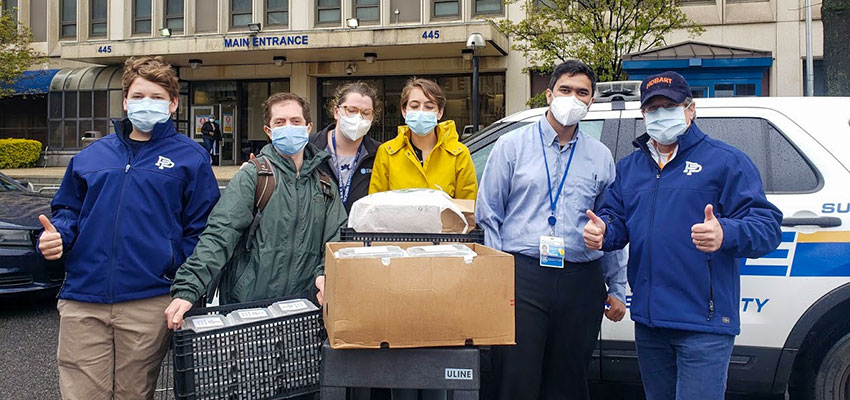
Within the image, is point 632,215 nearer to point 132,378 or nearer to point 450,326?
point 450,326

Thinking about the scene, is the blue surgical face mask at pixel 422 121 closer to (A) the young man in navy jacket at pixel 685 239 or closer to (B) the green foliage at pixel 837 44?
(A) the young man in navy jacket at pixel 685 239

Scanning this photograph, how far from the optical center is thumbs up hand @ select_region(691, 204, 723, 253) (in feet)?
8.18

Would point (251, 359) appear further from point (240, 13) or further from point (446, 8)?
point (240, 13)

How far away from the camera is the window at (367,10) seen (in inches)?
853

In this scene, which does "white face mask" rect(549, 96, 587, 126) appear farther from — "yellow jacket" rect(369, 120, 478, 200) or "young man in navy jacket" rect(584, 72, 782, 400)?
"yellow jacket" rect(369, 120, 478, 200)

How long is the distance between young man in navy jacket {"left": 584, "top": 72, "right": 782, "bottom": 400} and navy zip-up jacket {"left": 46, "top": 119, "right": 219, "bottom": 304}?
191 cm

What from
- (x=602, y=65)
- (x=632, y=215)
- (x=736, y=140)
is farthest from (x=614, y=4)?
(x=632, y=215)

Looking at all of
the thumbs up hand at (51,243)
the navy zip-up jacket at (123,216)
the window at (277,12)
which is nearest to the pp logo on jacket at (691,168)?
the navy zip-up jacket at (123,216)

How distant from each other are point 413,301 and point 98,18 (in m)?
26.6

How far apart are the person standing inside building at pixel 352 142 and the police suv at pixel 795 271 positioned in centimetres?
170

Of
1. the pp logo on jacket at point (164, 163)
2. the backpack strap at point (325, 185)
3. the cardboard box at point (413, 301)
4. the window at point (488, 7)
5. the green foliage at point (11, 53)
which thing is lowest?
the cardboard box at point (413, 301)

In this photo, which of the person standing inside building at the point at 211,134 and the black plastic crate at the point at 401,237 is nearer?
the black plastic crate at the point at 401,237

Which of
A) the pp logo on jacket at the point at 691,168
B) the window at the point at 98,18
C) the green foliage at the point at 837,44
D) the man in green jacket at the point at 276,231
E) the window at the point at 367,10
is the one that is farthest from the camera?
the window at the point at 98,18

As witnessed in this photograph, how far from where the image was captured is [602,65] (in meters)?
13.3
